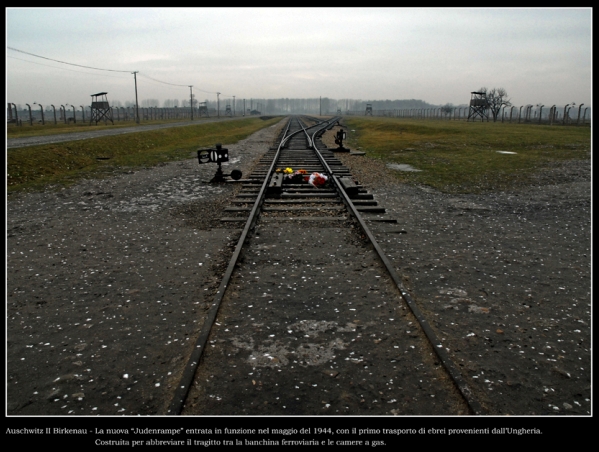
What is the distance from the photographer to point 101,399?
322 centimetres

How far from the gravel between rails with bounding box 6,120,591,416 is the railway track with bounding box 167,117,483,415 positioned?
0.23 metres

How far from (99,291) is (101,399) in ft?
7.29

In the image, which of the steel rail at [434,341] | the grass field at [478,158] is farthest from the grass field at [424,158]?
the steel rail at [434,341]

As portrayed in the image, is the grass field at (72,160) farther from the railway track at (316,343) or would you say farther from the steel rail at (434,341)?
the steel rail at (434,341)

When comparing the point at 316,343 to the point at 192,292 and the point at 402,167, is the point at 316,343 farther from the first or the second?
the point at 402,167

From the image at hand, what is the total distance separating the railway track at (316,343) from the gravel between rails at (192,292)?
0.76ft

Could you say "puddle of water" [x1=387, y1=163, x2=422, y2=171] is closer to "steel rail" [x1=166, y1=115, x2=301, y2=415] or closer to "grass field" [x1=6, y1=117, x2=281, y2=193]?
"grass field" [x1=6, y1=117, x2=281, y2=193]

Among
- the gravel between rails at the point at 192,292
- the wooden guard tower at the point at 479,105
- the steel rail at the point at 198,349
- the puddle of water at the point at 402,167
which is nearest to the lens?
the steel rail at the point at 198,349

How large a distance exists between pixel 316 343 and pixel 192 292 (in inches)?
72.8

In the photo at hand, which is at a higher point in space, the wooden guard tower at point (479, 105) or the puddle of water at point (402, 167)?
the wooden guard tower at point (479, 105)

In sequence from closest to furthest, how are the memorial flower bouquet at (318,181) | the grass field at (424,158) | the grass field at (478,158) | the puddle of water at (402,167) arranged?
the memorial flower bouquet at (318,181), the grass field at (478,158), the grass field at (424,158), the puddle of water at (402,167)

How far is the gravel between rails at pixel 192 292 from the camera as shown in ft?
11.1

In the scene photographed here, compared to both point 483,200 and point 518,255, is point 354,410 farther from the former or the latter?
point 483,200

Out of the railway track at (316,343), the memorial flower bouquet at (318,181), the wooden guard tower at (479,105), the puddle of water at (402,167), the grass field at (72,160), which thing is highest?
the wooden guard tower at (479,105)
